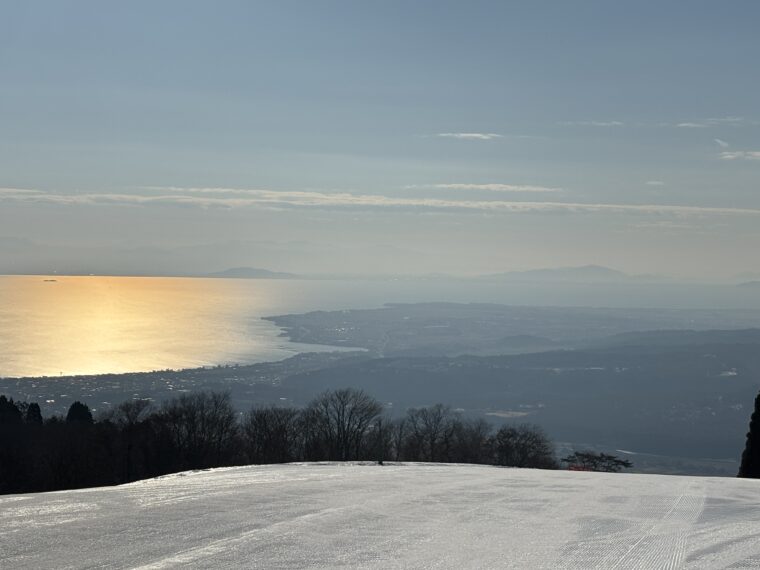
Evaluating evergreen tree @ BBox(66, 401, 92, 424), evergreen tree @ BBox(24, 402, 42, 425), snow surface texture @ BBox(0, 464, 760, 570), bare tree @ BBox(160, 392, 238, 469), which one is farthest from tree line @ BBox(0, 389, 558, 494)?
snow surface texture @ BBox(0, 464, 760, 570)

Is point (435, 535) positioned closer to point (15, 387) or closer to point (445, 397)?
point (15, 387)

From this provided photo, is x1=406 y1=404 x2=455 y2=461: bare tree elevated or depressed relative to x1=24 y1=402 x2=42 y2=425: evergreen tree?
depressed

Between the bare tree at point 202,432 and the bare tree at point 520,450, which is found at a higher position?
the bare tree at point 202,432

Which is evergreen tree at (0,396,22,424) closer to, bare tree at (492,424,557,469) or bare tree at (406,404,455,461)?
bare tree at (406,404,455,461)

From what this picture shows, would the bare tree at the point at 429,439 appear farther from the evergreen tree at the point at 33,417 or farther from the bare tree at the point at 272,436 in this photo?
the evergreen tree at the point at 33,417

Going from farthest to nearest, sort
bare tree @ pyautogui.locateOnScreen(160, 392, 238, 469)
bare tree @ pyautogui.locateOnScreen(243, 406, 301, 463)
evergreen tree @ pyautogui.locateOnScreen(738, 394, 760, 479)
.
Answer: bare tree @ pyautogui.locateOnScreen(243, 406, 301, 463) < bare tree @ pyautogui.locateOnScreen(160, 392, 238, 469) < evergreen tree @ pyautogui.locateOnScreen(738, 394, 760, 479)

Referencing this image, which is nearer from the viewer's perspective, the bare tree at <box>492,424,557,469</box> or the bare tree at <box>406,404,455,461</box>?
the bare tree at <box>406,404,455,461</box>

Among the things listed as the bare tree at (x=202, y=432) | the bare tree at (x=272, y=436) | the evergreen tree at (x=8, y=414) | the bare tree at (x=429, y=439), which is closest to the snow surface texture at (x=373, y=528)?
the bare tree at (x=202, y=432)

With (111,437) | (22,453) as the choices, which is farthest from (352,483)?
(22,453)

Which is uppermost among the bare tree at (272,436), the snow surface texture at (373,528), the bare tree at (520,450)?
the snow surface texture at (373,528)

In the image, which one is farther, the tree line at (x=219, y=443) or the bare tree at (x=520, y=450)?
the bare tree at (x=520, y=450)
